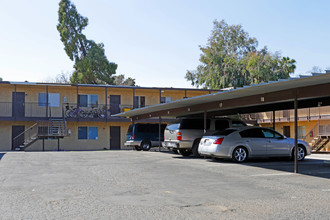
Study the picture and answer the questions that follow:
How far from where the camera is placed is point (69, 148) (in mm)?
31844

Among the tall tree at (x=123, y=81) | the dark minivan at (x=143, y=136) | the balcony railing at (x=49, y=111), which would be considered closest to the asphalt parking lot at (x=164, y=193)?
the dark minivan at (x=143, y=136)

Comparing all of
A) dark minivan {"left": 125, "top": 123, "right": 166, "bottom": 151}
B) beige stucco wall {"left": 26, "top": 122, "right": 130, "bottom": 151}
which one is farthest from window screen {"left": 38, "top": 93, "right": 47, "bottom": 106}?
dark minivan {"left": 125, "top": 123, "right": 166, "bottom": 151}

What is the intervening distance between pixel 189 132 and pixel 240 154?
3.69 meters

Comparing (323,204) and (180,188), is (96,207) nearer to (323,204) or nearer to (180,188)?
(180,188)

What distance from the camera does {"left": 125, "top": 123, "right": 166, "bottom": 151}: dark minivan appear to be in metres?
24.3

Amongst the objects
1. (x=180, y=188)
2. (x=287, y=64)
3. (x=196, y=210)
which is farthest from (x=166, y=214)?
(x=287, y=64)

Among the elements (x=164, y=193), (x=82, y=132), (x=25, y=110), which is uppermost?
(x=25, y=110)

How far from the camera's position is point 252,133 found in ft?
48.5

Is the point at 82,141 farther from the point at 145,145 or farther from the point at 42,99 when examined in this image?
the point at 145,145

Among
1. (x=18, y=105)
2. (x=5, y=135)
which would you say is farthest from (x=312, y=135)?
(x=5, y=135)

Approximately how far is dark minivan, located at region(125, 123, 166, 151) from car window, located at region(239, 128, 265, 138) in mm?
Result: 10684

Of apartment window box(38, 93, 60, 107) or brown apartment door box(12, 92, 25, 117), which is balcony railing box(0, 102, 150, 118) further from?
apartment window box(38, 93, 60, 107)

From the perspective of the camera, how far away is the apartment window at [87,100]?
32.5m

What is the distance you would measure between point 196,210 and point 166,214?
58 centimetres
